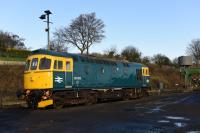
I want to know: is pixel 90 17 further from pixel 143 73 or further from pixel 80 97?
pixel 80 97

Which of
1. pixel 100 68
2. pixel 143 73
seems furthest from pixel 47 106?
pixel 143 73

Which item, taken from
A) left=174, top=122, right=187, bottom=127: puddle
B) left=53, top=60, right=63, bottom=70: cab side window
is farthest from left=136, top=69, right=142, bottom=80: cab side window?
left=174, top=122, right=187, bottom=127: puddle

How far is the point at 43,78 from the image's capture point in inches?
969

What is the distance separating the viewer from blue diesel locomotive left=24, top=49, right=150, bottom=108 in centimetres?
2461

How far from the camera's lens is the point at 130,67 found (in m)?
36.5

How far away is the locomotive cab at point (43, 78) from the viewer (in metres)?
24.3

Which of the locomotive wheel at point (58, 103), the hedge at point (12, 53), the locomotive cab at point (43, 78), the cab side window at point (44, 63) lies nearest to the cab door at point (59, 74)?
the locomotive cab at point (43, 78)

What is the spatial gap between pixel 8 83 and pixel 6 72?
→ 288 cm

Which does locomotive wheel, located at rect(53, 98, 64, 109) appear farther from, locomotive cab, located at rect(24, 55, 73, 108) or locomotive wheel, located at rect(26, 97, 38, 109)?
locomotive wheel, located at rect(26, 97, 38, 109)

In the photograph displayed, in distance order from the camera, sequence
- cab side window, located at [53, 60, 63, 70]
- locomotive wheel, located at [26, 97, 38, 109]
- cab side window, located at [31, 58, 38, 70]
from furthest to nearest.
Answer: cab side window, located at [31, 58, 38, 70]
cab side window, located at [53, 60, 63, 70]
locomotive wheel, located at [26, 97, 38, 109]

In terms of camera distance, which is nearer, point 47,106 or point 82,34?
point 47,106

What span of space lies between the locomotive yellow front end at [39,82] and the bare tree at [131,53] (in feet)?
217

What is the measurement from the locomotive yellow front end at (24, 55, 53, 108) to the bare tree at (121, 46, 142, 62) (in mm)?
66270

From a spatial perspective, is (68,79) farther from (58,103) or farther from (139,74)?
(139,74)
